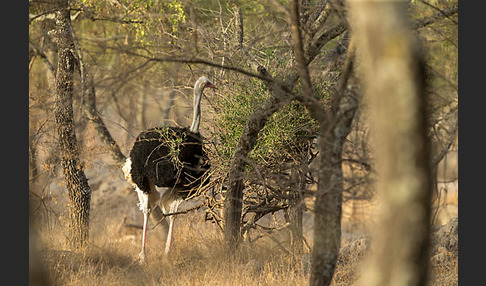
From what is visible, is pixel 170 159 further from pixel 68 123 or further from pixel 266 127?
pixel 68 123

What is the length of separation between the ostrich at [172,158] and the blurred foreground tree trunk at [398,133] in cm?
489

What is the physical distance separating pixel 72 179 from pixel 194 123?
8.23 ft

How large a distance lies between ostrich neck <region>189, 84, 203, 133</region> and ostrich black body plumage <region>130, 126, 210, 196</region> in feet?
0.36

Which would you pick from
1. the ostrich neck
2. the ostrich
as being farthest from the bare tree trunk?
the ostrich neck

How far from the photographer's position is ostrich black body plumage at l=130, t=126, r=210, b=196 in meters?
9.07

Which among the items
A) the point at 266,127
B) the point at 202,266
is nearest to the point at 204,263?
the point at 202,266

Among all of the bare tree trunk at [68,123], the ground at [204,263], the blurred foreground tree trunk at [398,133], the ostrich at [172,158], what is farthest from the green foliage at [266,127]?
the blurred foreground tree trunk at [398,133]

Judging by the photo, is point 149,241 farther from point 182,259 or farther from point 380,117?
point 380,117

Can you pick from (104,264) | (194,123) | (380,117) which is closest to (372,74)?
(380,117)

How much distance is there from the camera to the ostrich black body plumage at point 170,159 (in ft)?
29.8

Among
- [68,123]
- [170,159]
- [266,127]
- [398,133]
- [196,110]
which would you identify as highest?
[196,110]

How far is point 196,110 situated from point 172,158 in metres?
0.78

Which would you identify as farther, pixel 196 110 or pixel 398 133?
pixel 196 110

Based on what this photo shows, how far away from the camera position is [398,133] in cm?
401
